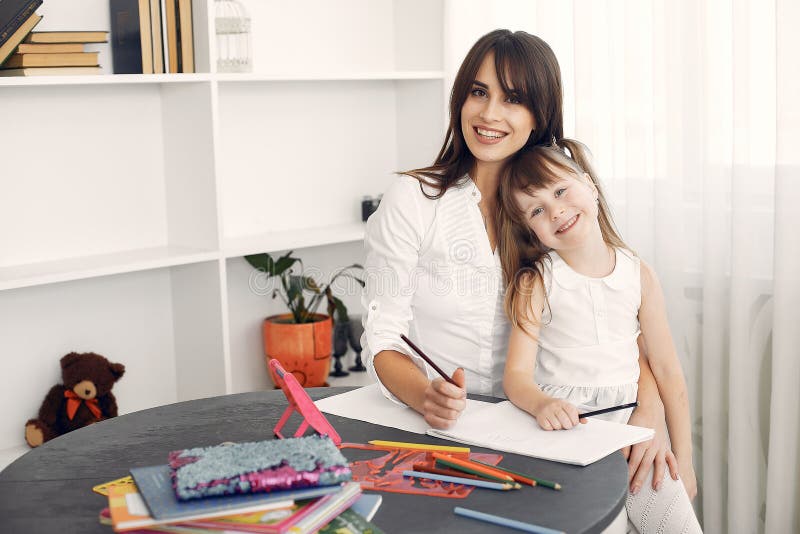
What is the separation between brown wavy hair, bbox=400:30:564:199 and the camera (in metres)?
1.79

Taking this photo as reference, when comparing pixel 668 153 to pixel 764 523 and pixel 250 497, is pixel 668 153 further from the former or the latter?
pixel 250 497

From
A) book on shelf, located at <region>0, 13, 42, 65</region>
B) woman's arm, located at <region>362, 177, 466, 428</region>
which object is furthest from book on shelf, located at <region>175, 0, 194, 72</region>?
woman's arm, located at <region>362, 177, 466, 428</region>

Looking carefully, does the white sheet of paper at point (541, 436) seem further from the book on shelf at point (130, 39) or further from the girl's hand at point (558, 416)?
the book on shelf at point (130, 39)

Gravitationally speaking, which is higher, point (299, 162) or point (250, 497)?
point (299, 162)

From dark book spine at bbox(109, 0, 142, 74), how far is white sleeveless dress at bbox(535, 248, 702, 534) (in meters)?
1.26

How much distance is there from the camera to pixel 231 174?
2.81 meters

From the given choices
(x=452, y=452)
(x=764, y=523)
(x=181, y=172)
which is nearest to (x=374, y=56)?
(x=181, y=172)

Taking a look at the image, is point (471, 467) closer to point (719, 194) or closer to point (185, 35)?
point (719, 194)

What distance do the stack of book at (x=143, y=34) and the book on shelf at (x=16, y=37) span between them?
27 cm

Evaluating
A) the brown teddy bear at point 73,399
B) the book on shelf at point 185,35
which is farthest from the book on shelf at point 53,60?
the brown teddy bear at point 73,399

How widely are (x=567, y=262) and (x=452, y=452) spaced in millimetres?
562

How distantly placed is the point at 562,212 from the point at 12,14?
1320 mm

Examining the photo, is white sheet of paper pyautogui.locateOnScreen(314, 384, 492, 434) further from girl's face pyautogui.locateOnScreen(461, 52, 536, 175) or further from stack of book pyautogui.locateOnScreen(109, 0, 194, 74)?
stack of book pyautogui.locateOnScreen(109, 0, 194, 74)

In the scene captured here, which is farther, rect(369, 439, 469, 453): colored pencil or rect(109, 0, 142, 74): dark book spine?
rect(109, 0, 142, 74): dark book spine
